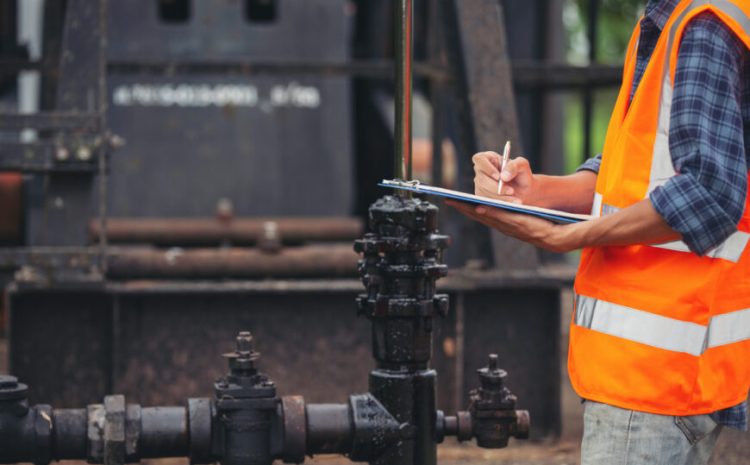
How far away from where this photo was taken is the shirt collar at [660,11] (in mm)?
2391

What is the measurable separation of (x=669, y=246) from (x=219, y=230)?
5.43 meters

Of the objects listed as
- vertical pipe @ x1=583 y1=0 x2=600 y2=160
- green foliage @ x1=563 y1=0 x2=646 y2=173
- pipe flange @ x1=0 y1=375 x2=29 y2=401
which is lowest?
pipe flange @ x1=0 y1=375 x2=29 y2=401

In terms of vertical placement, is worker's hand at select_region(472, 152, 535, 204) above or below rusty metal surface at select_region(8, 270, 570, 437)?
above

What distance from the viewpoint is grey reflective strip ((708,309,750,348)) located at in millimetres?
2373

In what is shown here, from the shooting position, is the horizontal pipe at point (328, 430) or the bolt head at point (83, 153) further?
the bolt head at point (83, 153)

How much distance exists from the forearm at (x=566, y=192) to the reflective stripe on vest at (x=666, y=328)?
0.30 meters

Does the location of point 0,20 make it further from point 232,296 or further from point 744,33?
point 744,33

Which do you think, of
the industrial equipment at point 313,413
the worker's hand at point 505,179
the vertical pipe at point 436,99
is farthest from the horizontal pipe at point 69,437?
the vertical pipe at point 436,99

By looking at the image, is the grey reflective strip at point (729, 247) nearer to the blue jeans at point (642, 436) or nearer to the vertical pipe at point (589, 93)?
the blue jeans at point (642, 436)

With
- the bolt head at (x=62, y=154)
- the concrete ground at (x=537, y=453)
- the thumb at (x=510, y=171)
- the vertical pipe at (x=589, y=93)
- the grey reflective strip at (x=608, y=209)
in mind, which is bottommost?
the concrete ground at (x=537, y=453)

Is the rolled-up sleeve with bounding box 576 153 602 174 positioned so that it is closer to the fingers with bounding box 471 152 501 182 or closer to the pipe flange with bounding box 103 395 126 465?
the fingers with bounding box 471 152 501 182

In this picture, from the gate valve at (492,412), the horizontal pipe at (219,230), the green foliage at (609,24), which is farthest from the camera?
the green foliage at (609,24)

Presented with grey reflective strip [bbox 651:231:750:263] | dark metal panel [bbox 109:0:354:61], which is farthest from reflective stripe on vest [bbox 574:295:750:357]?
dark metal panel [bbox 109:0:354:61]

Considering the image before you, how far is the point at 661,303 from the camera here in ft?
7.69
